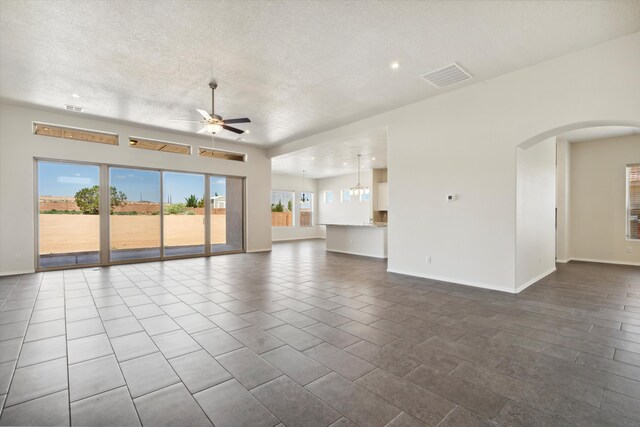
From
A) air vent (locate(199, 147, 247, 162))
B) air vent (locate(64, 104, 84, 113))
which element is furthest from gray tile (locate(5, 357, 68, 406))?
air vent (locate(199, 147, 247, 162))

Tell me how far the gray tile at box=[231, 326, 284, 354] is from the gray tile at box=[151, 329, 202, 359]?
0.40 metres

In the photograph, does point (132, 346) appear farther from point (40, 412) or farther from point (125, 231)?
point (125, 231)

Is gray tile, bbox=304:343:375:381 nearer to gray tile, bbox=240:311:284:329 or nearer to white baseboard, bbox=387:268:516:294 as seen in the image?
gray tile, bbox=240:311:284:329

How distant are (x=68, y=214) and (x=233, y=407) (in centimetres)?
706

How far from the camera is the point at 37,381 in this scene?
7.05 ft

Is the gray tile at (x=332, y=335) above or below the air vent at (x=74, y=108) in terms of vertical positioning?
below

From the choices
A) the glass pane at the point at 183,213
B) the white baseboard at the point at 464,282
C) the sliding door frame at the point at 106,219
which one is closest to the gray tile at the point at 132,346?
the white baseboard at the point at 464,282

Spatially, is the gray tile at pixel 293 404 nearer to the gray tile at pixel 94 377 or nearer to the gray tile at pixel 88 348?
the gray tile at pixel 94 377

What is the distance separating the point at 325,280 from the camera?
5.43 meters

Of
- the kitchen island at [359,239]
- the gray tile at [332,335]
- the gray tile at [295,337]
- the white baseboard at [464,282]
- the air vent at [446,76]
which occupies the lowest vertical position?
the gray tile at [332,335]

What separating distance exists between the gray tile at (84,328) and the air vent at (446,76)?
5285mm

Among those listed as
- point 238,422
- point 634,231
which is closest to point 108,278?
point 238,422

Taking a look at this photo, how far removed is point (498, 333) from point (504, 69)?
3.66 meters

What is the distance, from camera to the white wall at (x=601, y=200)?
723 cm
